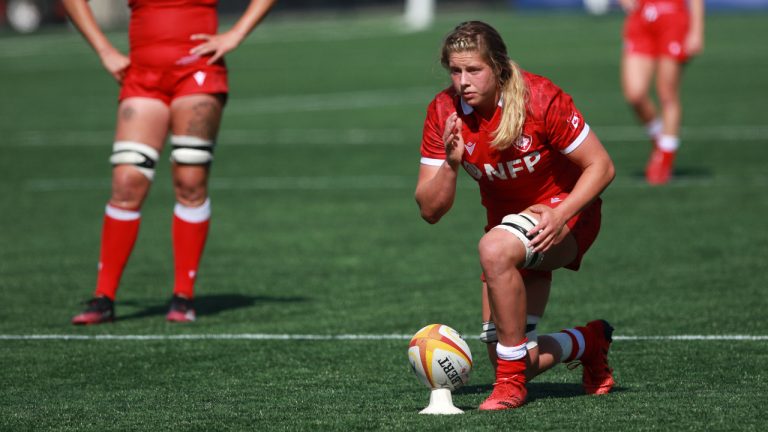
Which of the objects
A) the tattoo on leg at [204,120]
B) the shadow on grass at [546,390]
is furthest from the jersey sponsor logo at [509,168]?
the tattoo on leg at [204,120]

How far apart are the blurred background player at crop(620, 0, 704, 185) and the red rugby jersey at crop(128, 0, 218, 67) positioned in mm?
5949

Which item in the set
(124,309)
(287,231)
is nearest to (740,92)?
(287,231)

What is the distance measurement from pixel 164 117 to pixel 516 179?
2670 millimetres

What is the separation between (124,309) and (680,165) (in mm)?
7440

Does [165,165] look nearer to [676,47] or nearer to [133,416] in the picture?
[676,47]

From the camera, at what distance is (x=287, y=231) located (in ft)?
35.1

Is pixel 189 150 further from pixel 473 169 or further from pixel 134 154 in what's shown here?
pixel 473 169

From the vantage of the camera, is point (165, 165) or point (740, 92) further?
point (740, 92)

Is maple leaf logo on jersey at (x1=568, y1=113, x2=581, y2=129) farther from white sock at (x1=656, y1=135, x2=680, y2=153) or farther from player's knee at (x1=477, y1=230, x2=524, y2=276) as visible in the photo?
white sock at (x1=656, y1=135, x2=680, y2=153)

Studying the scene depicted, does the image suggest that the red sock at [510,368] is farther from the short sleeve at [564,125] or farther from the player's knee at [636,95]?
the player's knee at [636,95]

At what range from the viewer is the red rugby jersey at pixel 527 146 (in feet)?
17.5

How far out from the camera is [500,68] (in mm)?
5293

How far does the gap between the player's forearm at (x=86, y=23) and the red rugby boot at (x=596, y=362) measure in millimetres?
3436

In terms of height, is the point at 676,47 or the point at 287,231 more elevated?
the point at 676,47
